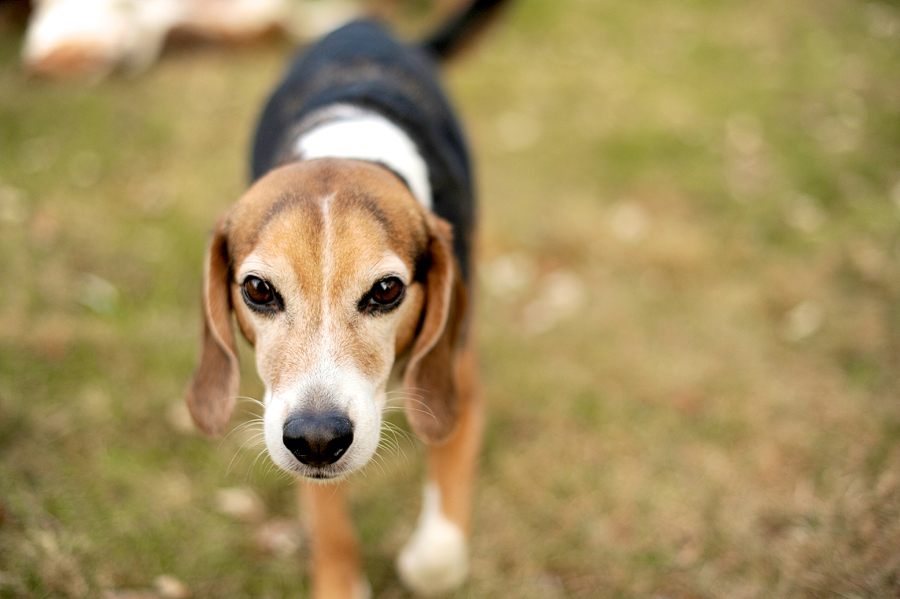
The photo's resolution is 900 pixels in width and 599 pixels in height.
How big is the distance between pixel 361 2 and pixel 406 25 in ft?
1.80

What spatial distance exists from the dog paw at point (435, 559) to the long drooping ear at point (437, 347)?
0.43 metres

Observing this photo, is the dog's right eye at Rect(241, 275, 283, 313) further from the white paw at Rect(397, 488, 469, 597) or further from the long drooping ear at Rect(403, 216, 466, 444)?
the white paw at Rect(397, 488, 469, 597)

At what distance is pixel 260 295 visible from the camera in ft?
6.95

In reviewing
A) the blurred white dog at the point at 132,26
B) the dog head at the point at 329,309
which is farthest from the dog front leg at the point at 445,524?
the blurred white dog at the point at 132,26

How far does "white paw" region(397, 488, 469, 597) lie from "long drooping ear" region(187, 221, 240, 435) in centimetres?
92

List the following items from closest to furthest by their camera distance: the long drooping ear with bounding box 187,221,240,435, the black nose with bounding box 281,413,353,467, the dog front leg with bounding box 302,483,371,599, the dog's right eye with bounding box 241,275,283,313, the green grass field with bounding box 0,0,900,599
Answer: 1. the black nose with bounding box 281,413,353,467
2. the dog's right eye with bounding box 241,275,283,313
3. the long drooping ear with bounding box 187,221,240,435
4. the dog front leg with bounding box 302,483,371,599
5. the green grass field with bounding box 0,0,900,599

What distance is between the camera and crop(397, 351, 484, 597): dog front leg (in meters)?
2.54

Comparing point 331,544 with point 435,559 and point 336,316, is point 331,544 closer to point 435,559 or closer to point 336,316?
point 435,559

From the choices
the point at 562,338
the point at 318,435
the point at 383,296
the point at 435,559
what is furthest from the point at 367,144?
the point at 562,338

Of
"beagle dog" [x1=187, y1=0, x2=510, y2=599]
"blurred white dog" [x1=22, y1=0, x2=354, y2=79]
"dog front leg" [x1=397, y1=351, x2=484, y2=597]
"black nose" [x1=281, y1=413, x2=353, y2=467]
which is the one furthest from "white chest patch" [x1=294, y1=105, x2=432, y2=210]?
"blurred white dog" [x1=22, y1=0, x2=354, y2=79]

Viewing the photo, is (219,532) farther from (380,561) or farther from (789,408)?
(789,408)

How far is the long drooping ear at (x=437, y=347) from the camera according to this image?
91.0 inches

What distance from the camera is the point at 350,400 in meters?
1.93

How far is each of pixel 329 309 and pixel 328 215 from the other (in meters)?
0.30
